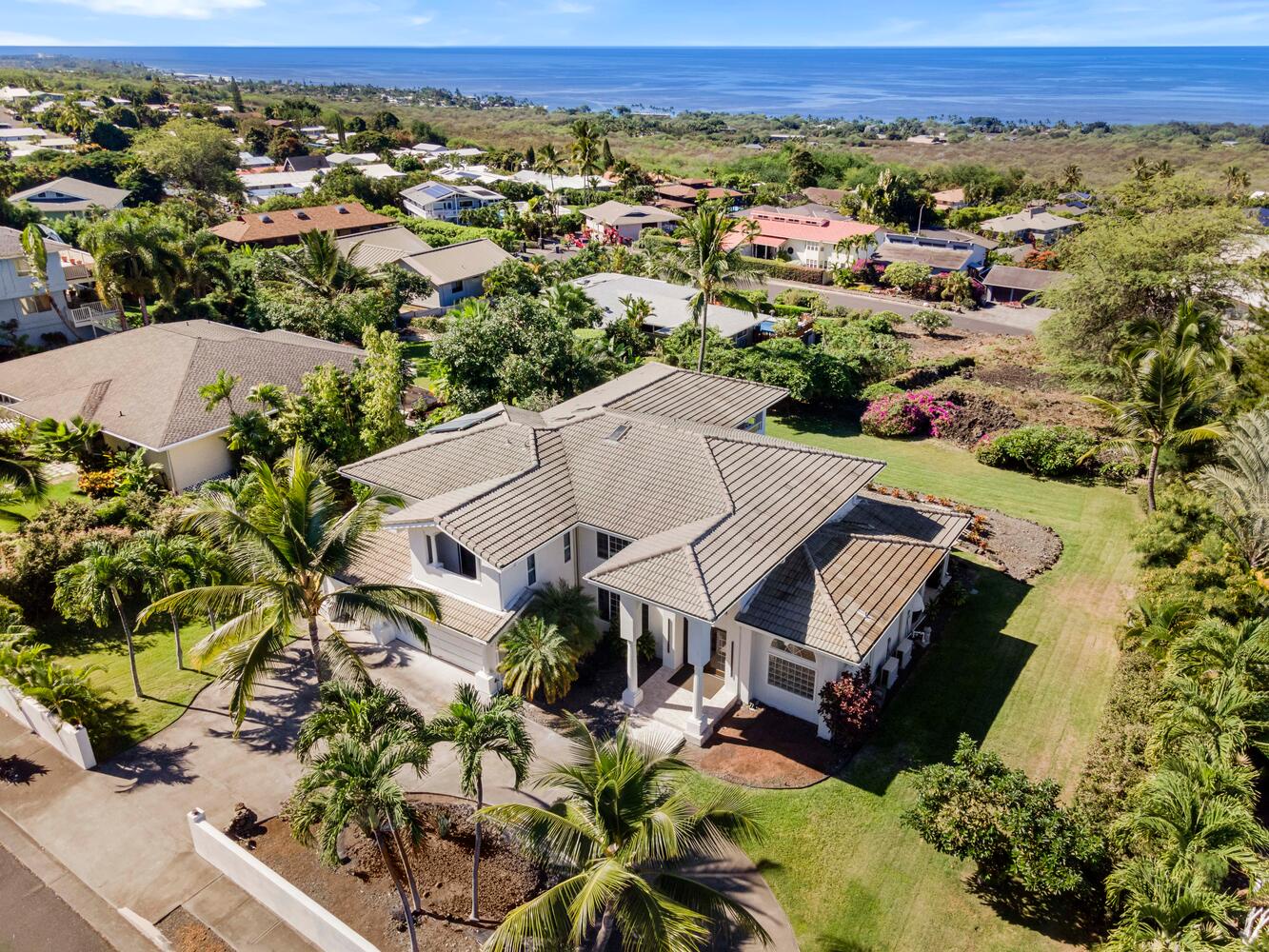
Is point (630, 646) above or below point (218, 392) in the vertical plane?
below

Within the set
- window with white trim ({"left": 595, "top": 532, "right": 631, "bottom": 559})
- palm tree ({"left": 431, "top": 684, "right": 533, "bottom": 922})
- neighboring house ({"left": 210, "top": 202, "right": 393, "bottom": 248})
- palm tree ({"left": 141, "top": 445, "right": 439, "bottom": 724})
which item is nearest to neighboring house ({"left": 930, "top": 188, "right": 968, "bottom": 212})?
neighboring house ({"left": 210, "top": 202, "right": 393, "bottom": 248})

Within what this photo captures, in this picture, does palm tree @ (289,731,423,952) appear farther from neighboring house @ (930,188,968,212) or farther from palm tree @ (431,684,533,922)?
neighboring house @ (930,188,968,212)

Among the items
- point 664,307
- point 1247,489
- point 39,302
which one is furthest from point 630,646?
point 39,302

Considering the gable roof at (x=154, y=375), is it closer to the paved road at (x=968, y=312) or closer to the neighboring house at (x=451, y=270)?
the neighboring house at (x=451, y=270)

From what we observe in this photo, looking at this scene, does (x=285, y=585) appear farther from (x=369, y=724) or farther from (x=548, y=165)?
(x=548, y=165)

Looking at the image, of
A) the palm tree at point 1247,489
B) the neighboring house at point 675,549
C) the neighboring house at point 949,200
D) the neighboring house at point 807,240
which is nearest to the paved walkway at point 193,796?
the neighboring house at point 675,549

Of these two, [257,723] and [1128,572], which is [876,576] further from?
[257,723]
